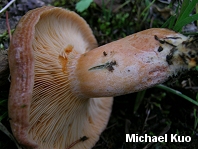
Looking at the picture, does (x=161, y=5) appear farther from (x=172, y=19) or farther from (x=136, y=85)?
(x=136, y=85)

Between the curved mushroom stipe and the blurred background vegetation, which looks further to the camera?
the blurred background vegetation

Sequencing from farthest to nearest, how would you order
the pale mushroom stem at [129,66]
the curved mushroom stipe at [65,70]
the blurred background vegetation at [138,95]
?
1. the blurred background vegetation at [138,95]
2. the pale mushroom stem at [129,66]
3. the curved mushroom stipe at [65,70]

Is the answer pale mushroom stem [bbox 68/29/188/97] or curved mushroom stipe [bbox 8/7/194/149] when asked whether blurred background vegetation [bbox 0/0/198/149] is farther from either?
pale mushroom stem [bbox 68/29/188/97]

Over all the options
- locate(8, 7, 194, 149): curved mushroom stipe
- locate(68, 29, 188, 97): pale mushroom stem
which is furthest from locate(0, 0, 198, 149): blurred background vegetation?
locate(68, 29, 188, 97): pale mushroom stem

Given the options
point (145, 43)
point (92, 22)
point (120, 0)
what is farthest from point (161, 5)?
point (145, 43)

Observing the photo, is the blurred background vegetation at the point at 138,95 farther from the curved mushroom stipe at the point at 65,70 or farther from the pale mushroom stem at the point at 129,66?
the pale mushroom stem at the point at 129,66

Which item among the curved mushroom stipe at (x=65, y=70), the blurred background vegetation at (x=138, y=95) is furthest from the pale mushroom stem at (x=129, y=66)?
the blurred background vegetation at (x=138, y=95)

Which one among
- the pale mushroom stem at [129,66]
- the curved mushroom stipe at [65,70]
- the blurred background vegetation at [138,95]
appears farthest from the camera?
the blurred background vegetation at [138,95]
